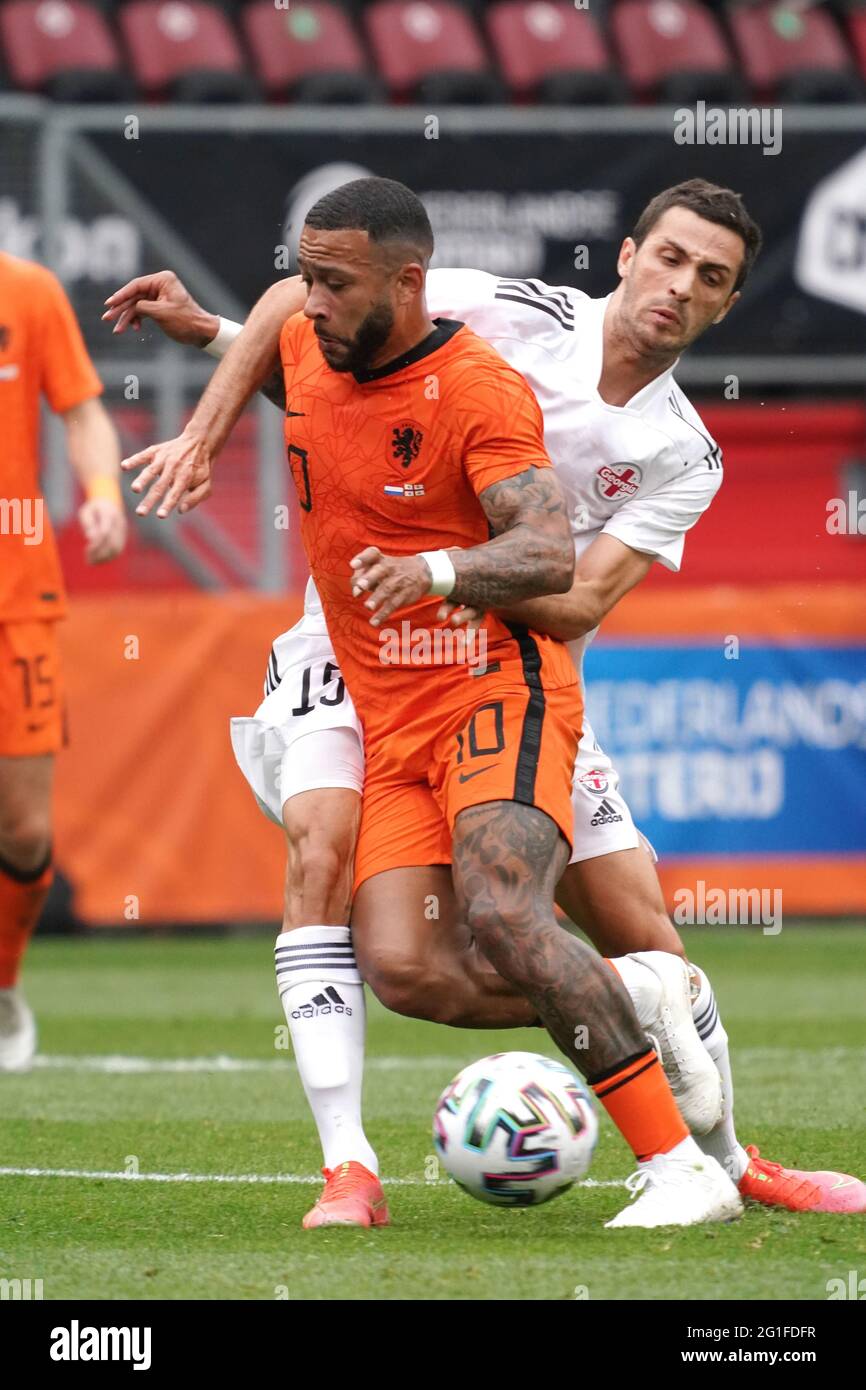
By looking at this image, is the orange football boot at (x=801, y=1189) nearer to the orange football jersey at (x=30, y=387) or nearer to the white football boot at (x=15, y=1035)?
the white football boot at (x=15, y=1035)

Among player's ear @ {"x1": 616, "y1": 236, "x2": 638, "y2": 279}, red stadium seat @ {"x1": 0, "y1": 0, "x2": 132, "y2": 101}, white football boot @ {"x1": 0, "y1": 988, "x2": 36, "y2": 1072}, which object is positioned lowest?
white football boot @ {"x1": 0, "y1": 988, "x2": 36, "y2": 1072}

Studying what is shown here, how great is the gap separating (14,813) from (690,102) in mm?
10113

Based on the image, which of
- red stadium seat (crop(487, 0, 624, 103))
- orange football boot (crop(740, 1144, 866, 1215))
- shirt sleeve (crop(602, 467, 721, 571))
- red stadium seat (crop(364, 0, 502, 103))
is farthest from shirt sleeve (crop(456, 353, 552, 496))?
red stadium seat (crop(487, 0, 624, 103))

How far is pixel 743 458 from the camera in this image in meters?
16.1

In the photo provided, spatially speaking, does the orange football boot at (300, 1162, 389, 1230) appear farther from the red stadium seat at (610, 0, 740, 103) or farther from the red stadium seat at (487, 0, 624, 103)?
the red stadium seat at (610, 0, 740, 103)

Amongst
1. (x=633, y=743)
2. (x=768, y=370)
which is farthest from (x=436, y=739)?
(x=768, y=370)

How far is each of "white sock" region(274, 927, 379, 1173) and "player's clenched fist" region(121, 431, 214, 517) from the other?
97 cm

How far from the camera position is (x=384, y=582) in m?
4.31

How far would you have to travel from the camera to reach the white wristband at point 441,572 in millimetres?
→ 4430

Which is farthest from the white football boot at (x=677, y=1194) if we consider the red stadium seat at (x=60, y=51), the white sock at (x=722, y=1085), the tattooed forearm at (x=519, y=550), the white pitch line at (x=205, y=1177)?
the red stadium seat at (x=60, y=51)

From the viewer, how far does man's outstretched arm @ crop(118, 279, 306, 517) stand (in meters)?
4.88

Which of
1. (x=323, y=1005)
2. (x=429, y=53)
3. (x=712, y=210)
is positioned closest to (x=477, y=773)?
(x=323, y=1005)

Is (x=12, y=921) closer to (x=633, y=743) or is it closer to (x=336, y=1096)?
(x=336, y=1096)

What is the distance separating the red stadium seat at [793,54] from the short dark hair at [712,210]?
11.5 metres
